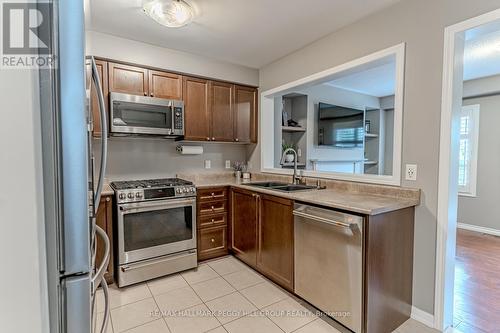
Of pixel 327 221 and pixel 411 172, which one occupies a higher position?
pixel 411 172

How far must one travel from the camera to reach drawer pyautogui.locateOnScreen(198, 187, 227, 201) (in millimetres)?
2970

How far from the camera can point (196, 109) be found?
3186 millimetres

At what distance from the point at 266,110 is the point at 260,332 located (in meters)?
2.68

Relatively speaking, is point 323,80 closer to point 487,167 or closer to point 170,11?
point 170,11

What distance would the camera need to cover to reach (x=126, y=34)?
2.62 meters

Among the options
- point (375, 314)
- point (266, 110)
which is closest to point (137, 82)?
point (266, 110)

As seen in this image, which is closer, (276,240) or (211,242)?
(276,240)

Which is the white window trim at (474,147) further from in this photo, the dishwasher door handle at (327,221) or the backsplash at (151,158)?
the backsplash at (151,158)

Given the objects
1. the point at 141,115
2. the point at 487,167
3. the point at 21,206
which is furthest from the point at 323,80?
the point at 487,167

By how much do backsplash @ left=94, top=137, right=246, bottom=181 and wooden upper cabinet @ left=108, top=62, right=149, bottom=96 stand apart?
1.87ft

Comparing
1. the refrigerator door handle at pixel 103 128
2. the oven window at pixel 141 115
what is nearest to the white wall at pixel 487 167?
the oven window at pixel 141 115

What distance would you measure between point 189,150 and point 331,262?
219 cm

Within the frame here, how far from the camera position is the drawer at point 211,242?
118 inches

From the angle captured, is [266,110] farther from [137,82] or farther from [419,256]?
[419,256]
